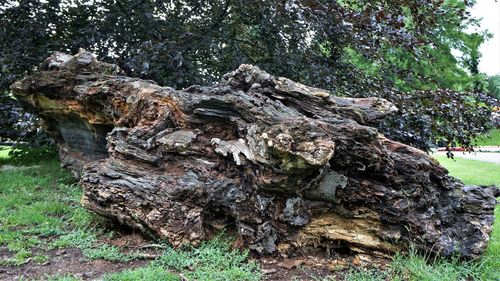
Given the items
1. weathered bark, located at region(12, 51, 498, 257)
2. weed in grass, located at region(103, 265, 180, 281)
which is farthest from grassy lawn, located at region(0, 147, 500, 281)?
weathered bark, located at region(12, 51, 498, 257)

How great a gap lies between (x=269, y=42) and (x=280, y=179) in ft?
16.0

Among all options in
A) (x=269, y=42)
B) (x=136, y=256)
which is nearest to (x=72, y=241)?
(x=136, y=256)

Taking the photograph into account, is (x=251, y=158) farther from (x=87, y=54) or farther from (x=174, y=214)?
(x=87, y=54)

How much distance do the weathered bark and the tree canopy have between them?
246 cm

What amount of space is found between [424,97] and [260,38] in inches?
120

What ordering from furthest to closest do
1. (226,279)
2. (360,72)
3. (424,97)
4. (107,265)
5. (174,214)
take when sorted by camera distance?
1. (360,72)
2. (424,97)
3. (174,214)
4. (107,265)
5. (226,279)

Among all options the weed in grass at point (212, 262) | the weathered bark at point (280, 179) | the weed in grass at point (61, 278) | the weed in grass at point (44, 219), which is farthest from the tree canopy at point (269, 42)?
the weed in grass at point (61, 278)

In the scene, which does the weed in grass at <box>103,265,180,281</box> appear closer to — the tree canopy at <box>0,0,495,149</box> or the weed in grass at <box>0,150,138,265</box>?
the weed in grass at <box>0,150,138,265</box>

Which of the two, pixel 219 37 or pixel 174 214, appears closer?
pixel 174 214

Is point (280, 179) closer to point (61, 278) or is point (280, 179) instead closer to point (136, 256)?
point (136, 256)

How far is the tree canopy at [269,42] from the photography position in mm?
6977

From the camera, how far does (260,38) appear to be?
8.12 meters

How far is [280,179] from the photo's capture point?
3.52 meters

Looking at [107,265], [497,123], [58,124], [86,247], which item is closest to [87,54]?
[58,124]
